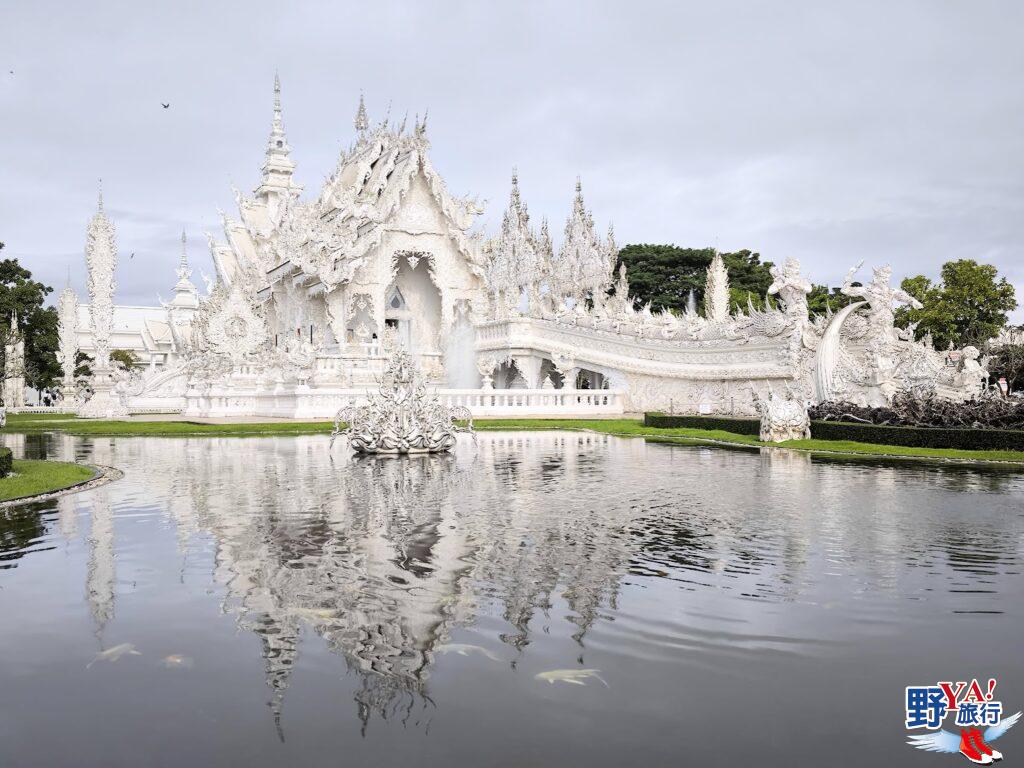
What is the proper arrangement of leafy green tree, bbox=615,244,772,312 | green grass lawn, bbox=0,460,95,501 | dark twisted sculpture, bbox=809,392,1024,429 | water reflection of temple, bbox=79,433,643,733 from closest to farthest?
water reflection of temple, bbox=79,433,643,733 < green grass lawn, bbox=0,460,95,501 < dark twisted sculpture, bbox=809,392,1024,429 < leafy green tree, bbox=615,244,772,312

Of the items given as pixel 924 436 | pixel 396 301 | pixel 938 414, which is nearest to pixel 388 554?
pixel 924 436

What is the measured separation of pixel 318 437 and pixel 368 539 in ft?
48.2

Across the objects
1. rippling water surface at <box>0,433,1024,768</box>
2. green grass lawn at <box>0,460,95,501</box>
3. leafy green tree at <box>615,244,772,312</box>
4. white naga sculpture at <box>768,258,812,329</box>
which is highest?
leafy green tree at <box>615,244,772,312</box>

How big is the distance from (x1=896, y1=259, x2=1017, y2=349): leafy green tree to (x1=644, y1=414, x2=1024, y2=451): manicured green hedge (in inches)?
993

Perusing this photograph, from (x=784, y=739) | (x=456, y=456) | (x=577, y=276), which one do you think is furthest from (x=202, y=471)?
(x=577, y=276)

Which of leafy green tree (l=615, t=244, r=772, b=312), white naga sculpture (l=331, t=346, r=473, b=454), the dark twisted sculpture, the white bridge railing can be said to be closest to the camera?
white naga sculpture (l=331, t=346, r=473, b=454)

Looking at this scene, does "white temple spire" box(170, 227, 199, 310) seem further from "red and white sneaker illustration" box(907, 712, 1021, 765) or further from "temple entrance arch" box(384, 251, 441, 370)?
"red and white sneaker illustration" box(907, 712, 1021, 765)

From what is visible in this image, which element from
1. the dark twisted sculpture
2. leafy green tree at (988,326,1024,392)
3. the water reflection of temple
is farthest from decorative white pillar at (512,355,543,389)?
the water reflection of temple

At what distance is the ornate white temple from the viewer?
2609 centimetres

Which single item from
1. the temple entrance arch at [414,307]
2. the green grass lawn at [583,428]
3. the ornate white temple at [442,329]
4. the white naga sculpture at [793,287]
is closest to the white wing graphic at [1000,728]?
the green grass lawn at [583,428]

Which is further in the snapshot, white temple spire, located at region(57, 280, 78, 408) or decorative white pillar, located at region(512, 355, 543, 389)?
white temple spire, located at region(57, 280, 78, 408)

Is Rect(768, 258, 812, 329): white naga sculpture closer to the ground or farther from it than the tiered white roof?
closer to the ground

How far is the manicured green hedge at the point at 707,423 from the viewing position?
22.7m

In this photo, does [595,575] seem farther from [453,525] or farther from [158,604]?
[158,604]
